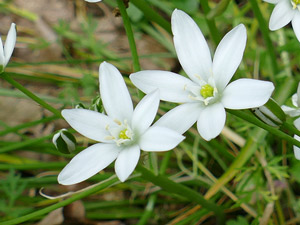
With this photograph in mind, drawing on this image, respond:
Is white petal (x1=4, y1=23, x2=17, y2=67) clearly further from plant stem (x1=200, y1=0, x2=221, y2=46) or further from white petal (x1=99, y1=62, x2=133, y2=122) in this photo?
plant stem (x1=200, y1=0, x2=221, y2=46)

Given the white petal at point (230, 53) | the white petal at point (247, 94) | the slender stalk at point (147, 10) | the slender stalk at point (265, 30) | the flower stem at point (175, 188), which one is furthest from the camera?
the slender stalk at point (265, 30)

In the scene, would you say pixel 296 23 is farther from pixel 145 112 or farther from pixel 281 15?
pixel 145 112

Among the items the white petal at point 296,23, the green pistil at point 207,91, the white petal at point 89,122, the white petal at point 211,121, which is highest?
the white petal at point 296,23

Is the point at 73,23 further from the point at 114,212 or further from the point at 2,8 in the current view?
the point at 114,212

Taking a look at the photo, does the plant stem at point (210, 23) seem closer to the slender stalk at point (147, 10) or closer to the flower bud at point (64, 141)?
the slender stalk at point (147, 10)

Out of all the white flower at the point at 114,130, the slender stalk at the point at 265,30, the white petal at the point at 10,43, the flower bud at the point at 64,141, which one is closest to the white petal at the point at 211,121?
the white flower at the point at 114,130

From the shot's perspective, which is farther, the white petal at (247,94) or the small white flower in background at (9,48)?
the small white flower in background at (9,48)

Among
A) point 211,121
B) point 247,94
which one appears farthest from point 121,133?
point 247,94
